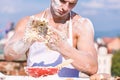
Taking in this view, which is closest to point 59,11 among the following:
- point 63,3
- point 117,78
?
point 63,3

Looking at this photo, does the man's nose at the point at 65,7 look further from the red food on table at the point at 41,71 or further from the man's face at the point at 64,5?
the red food on table at the point at 41,71

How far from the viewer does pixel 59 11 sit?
2.35 m

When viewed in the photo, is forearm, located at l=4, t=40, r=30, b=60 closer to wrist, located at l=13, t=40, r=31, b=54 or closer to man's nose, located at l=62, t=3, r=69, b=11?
wrist, located at l=13, t=40, r=31, b=54

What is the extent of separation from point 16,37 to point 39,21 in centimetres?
30

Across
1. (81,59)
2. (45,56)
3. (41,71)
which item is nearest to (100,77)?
(81,59)

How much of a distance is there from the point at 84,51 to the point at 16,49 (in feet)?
1.13

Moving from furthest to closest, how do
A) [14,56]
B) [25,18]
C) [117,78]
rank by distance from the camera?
[25,18] → [14,56] → [117,78]

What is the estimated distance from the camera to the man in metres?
2.22

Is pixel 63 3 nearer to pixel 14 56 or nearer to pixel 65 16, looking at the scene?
pixel 65 16

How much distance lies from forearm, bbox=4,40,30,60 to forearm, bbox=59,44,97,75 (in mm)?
211

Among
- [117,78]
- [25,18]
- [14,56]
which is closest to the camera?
[117,78]

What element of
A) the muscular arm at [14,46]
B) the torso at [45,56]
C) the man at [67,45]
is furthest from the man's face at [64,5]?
the muscular arm at [14,46]

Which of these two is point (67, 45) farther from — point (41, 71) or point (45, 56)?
point (45, 56)

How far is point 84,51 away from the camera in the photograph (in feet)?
7.49
